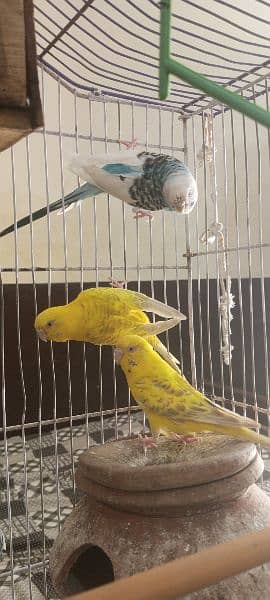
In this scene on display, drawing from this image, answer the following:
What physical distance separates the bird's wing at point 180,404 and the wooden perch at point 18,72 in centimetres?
43

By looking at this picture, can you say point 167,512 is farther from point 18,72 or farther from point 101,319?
point 18,72

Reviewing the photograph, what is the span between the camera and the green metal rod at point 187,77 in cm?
32

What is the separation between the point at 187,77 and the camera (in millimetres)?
335

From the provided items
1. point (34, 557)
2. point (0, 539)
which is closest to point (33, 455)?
Result: point (34, 557)

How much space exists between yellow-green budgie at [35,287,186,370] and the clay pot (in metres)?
0.19

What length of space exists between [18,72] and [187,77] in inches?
7.6

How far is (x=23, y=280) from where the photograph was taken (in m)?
1.99

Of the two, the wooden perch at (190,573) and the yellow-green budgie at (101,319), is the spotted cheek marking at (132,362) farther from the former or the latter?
the wooden perch at (190,573)

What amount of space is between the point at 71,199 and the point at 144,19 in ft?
1.58

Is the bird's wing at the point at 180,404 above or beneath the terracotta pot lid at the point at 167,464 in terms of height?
above

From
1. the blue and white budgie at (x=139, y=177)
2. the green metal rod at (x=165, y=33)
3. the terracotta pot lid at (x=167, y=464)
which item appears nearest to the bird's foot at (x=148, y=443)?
the terracotta pot lid at (x=167, y=464)

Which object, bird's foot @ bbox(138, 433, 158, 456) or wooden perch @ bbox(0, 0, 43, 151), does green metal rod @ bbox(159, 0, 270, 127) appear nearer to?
wooden perch @ bbox(0, 0, 43, 151)

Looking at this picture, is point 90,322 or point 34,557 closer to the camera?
point 90,322

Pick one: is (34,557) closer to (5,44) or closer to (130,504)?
(130,504)
